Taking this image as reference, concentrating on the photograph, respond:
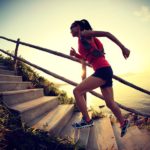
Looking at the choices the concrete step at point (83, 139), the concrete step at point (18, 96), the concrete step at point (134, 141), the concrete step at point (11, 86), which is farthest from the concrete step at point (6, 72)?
the concrete step at point (134, 141)

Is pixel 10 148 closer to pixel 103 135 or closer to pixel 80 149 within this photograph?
pixel 80 149

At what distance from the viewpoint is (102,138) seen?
4.15 meters

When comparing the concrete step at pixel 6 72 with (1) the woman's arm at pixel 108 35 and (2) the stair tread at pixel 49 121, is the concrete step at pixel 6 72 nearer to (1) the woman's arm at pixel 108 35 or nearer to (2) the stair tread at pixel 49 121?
(2) the stair tread at pixel 49 121

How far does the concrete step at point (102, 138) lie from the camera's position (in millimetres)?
3751

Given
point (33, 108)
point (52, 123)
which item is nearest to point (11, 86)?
point (33, 108)

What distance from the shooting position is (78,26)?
3146 millimetres

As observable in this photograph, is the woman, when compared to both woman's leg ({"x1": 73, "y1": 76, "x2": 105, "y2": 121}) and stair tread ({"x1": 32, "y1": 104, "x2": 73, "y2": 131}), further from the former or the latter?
stair tread ({"x1": 32, "y1": 104, "x2": 73, "y2": 131})

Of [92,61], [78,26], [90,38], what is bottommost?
[92,61]

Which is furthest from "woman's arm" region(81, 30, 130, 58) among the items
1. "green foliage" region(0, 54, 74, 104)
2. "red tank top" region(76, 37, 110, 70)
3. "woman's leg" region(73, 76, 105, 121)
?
"green foliage" region(0, 54, 74, 104)

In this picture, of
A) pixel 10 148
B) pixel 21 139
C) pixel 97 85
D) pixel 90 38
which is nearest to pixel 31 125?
pixel 21 139

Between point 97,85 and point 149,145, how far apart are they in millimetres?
1678

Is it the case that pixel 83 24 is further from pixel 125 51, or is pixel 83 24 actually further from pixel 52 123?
pixel 52 123

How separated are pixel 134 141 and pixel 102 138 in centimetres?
61

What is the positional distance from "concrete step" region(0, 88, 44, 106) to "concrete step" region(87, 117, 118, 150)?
5.61 ft
